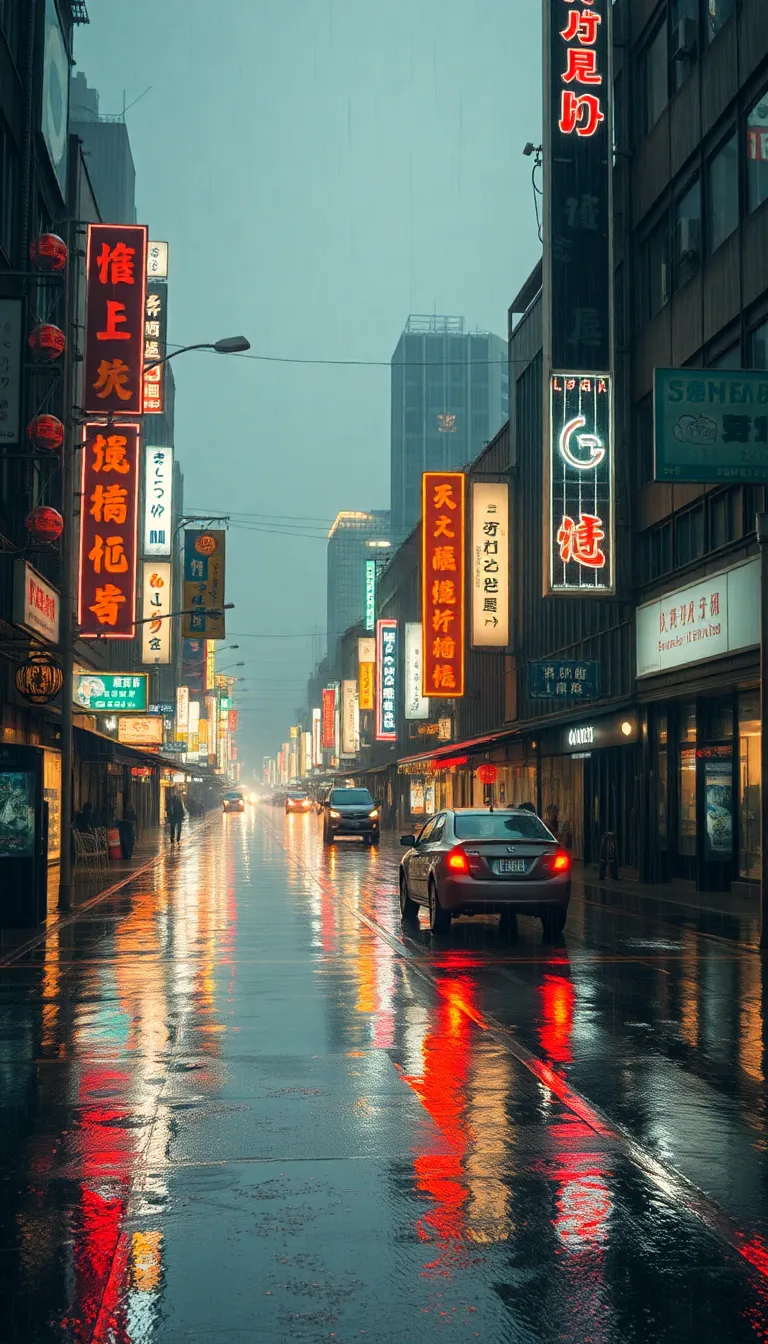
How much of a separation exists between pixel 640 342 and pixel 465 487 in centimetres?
1934

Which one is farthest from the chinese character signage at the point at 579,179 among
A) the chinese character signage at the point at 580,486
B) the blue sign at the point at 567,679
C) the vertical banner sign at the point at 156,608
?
the vertical banner sign at the point at 156,608

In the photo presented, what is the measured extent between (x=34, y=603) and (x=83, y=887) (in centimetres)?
576

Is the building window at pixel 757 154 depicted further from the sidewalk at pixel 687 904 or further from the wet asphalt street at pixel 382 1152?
the wet asphalt street at pixel 382 1152

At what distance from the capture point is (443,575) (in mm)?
51688

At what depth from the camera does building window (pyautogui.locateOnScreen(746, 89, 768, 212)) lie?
25.3m

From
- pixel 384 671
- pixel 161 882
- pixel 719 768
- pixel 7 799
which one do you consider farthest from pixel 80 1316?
pixel 384 671

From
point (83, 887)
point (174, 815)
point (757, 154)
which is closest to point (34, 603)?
point (83, 887)

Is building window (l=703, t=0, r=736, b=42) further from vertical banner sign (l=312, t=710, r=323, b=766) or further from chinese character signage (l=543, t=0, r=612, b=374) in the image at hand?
vertical banner sign (l=312, t=710, r=323, b=766)

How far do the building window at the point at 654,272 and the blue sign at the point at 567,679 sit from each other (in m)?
7.72

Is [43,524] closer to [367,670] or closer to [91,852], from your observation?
[91,852]

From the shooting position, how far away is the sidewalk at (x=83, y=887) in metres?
19.2

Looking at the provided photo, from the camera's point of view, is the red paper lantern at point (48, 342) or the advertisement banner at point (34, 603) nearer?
the red paper lantern at point (48, 342)

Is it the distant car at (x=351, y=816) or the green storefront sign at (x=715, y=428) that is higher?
the green storefront sign at (x=715, y=428)

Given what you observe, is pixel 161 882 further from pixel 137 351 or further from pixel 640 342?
pixel 640 342
